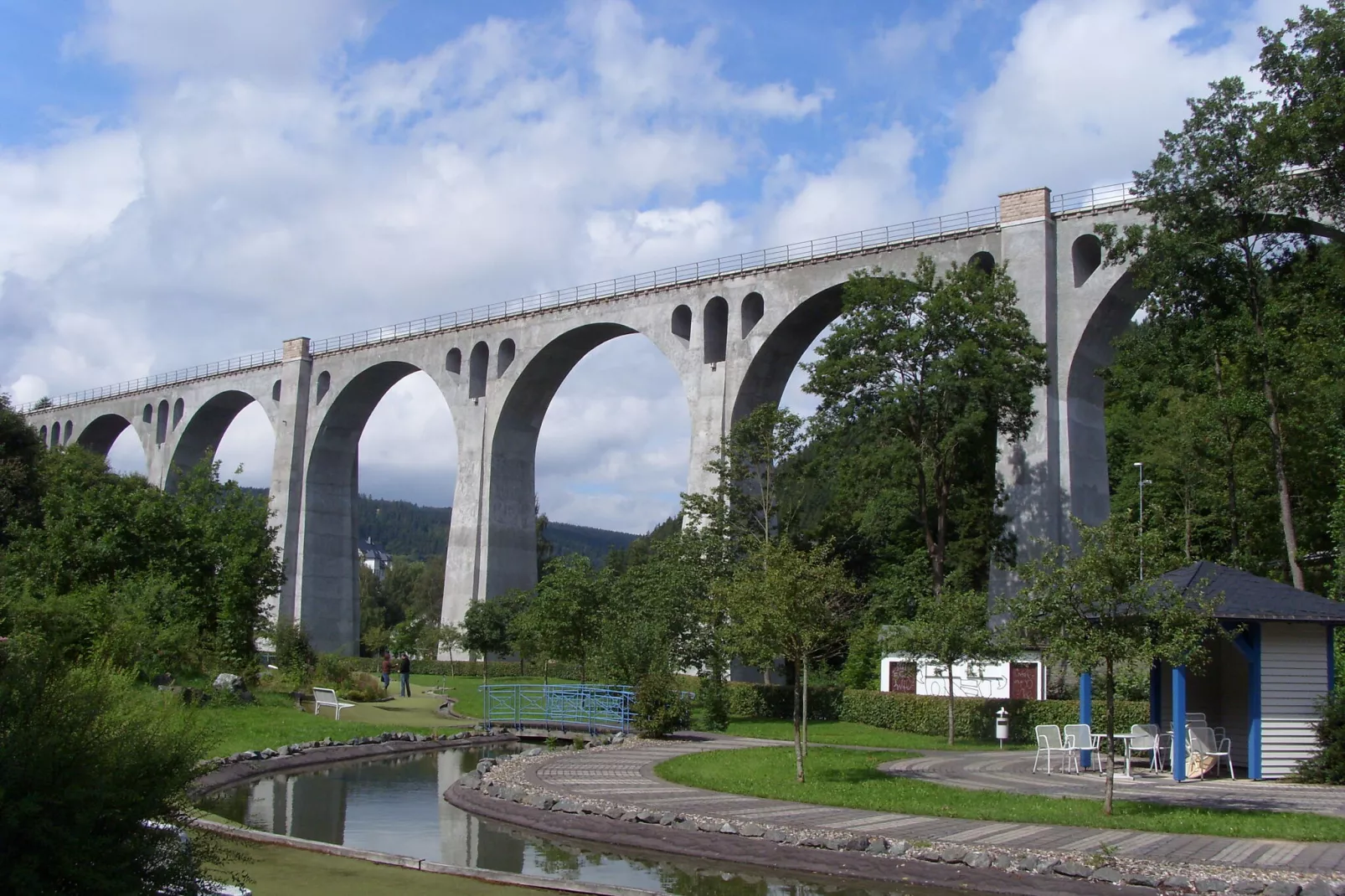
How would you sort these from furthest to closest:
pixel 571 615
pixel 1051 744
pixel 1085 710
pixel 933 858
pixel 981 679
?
pixel 571 615, pixel 981 679, pixel 1051 744, pixel 1085 710, pixel 933 858

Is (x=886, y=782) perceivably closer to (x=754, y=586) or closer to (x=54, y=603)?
(x=754, y=586)

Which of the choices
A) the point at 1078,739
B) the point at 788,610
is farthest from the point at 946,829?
the point at 1078,739

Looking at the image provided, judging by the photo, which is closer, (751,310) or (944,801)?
(944,801)

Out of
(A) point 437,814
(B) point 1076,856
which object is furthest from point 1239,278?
(A) point 437,814

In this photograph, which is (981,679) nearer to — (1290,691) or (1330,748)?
(1290,691)

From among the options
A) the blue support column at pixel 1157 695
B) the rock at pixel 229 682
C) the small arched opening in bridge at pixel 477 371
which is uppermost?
the small arched opening in bridge at pixel 477 371

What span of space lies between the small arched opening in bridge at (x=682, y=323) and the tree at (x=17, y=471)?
20444mm

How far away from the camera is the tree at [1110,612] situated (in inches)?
475

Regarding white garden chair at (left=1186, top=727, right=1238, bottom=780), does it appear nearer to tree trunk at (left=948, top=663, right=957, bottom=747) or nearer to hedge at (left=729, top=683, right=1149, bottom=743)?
hedge at (left=729, top=683, right=1149, bottom=743)

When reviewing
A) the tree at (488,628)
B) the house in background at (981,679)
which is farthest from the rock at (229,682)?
the tree at (488,628)

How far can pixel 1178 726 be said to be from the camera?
15.2 m

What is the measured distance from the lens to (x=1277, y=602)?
15.3 m

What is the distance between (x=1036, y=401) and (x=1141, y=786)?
17.0m

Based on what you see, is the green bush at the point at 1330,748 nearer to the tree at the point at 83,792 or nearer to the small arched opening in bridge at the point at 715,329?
the tree at the point at 83,792
